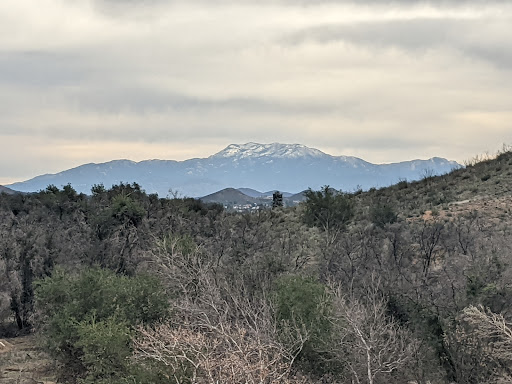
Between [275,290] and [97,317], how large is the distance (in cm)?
635

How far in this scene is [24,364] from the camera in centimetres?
2286

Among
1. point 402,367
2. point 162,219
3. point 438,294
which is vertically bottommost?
point 402,367

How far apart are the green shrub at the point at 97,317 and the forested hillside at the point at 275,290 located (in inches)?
2.6

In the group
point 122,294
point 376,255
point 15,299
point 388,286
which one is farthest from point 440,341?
point 15,299

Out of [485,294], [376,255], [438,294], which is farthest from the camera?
[376,255]

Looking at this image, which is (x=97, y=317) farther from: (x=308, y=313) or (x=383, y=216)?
(x=383, y=216)

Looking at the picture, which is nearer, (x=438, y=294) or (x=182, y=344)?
(x=182, y=344)

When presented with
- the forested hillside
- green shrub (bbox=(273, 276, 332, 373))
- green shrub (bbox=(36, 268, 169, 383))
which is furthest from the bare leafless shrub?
green shrub (bbox=(36, 268, 169, 383))

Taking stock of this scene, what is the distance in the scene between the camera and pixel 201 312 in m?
16.3

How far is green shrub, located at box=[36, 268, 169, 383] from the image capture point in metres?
16.5

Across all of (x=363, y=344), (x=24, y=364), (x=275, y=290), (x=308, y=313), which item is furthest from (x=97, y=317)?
(x=363, y=344)

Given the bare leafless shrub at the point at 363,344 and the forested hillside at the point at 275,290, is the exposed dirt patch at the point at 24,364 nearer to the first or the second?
the forested hillside at the point at 275,290

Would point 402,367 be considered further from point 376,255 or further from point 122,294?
point 122,294

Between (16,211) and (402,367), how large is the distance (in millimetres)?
35611
